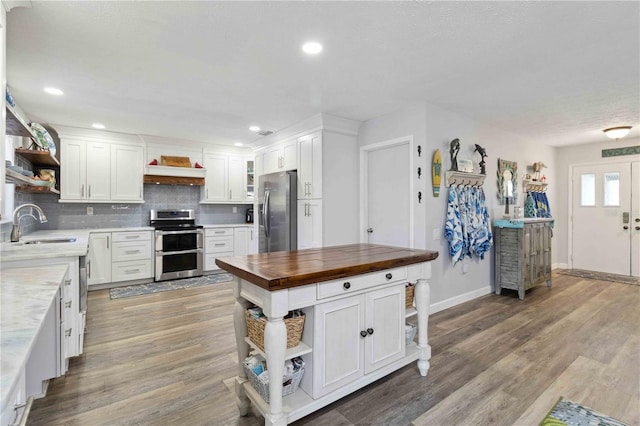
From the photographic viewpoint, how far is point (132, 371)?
2.39 meters

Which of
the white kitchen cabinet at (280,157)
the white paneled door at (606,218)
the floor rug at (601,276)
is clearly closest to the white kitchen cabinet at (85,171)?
the white kitchen cabinet at (280,157)

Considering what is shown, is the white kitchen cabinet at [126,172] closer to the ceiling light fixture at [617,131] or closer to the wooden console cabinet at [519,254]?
the wooden console cabinet at [519,254]

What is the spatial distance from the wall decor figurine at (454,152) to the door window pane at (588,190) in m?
3.81

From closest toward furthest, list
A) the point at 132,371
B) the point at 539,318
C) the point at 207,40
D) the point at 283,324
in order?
the point at 283,324 < the point at 207,40 < the point at 132,371 < the point at 539,318

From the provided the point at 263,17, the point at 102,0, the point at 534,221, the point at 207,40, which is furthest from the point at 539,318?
the point at 102,0

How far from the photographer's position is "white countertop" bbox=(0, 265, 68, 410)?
0.77 metres

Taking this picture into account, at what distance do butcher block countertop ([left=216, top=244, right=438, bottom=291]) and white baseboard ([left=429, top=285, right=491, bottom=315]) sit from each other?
4.99ft

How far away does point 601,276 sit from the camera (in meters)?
5.33

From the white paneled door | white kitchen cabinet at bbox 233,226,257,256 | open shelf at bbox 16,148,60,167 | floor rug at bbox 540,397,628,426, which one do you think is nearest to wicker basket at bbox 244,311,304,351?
floor rug at bbox 540,397,628,426

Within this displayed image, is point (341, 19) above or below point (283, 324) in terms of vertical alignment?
above

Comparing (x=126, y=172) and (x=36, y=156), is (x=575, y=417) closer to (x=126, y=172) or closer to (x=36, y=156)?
(x=36, y=156)

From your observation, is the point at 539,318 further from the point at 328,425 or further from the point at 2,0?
the point at 2,0

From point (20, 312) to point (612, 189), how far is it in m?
7.64

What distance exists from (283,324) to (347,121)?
10.5ft
